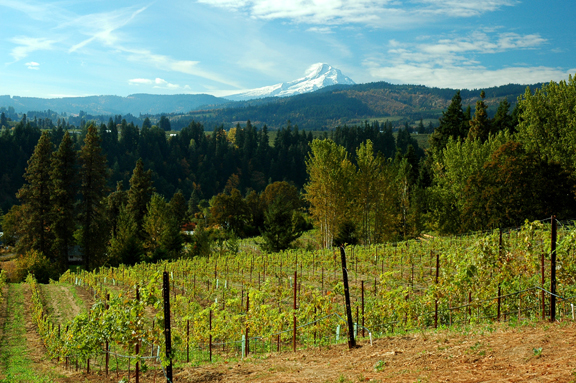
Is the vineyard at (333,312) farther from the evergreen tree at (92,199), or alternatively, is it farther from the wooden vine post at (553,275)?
the evergreen tree at (92,199)

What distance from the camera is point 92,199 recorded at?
40.9 metres

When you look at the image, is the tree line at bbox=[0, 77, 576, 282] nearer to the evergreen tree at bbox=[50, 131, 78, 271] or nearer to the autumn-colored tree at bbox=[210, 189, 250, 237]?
the evergreen tree at bbox=[50, 131, 78, 271]

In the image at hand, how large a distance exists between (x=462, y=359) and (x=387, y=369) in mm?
1304

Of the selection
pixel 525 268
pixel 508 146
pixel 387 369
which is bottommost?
pixel 387 369

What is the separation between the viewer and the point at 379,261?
23.3 m

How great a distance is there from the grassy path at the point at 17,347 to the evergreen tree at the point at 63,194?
47.4ft

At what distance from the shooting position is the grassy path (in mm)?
11080

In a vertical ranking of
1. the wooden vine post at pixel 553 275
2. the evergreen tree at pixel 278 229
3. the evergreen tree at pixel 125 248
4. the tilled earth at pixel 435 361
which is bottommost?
the evergreen tree at pixel 125 248

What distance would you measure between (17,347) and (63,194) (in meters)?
27.4

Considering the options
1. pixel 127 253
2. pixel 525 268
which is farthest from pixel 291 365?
pixel 127 253

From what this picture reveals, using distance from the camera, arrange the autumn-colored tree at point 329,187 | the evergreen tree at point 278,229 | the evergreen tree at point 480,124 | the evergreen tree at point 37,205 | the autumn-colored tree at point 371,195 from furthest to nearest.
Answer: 1. the evergreen tree at point 480,124
2. the evergreen tree at point 278,229
3. the evergreen tree at point 37,205
4. the autumn-colored tree at point 371,195
5. the autumn-colored tree at point 329,187

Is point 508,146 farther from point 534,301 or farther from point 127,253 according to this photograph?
point 127,253

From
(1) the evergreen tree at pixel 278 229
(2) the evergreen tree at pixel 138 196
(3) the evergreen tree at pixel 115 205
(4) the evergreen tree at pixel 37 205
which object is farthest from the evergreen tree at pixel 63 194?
(1) the evergreen tree at pixel 278 229

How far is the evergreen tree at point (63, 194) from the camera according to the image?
3866 cm
